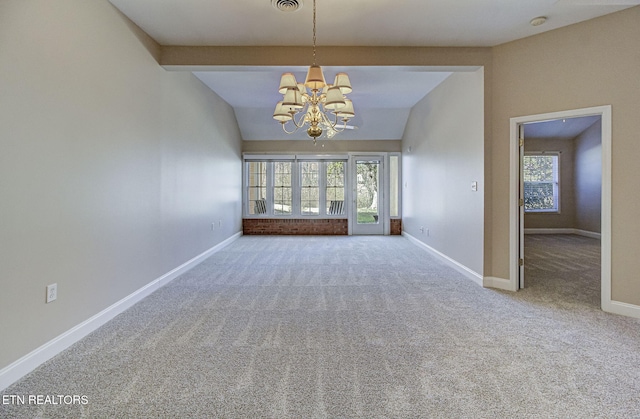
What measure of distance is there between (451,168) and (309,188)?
4.33 metres

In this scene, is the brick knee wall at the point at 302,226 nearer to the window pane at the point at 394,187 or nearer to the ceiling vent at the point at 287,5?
the window pane at the point at 394,187

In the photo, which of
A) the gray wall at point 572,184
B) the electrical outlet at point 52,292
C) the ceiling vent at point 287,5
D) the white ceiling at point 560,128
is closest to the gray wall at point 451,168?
the ceiling vent at point 287,5

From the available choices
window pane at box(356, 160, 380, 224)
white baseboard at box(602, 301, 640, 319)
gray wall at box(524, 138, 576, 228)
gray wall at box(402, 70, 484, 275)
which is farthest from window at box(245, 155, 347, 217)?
white baseboard at box(602, 301, 640, 319)

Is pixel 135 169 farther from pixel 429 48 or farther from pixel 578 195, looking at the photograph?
pixel 578 195

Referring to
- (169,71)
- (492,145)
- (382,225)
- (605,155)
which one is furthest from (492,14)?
(382,225)

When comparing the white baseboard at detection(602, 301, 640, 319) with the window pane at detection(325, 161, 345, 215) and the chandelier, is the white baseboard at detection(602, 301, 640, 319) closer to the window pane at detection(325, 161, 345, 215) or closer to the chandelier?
the chandelier

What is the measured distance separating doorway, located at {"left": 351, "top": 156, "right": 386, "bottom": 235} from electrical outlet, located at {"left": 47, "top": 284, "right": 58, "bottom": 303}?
22.0 ft

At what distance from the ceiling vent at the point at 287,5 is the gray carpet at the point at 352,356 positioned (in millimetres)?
2788

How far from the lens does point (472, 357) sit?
219 cm

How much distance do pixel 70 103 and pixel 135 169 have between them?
96 cm

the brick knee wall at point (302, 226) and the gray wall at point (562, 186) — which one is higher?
the gray wall at point (562, 186)

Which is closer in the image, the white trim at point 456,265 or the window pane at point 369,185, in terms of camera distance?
the white trim at point 456,265

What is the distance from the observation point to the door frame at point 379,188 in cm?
826

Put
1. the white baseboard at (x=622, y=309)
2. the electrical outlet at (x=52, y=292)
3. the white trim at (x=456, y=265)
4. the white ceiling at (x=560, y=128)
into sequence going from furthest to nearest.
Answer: the white ceiling at (x=560, y=128), the white trim at (x=456, y=265), the white baseboard at (x=622, y=309), the electrical outlet at (x=52, y=292)
